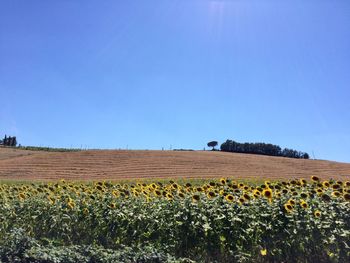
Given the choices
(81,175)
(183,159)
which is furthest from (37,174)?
(183,159)

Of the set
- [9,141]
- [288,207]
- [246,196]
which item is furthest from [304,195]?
[9,141]

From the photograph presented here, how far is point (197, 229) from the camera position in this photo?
5.49 m

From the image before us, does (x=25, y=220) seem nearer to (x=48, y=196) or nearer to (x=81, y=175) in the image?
(x=48, y=196)

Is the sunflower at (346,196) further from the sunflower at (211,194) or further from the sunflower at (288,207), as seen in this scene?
the sunflower at (211,194)

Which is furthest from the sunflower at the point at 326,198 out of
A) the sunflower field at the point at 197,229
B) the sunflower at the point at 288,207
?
the sunflower at the point at 288,207

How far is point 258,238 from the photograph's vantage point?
5.37 meters

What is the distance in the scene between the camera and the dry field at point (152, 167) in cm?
3183

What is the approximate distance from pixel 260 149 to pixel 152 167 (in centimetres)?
2842

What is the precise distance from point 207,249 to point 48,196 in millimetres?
3242

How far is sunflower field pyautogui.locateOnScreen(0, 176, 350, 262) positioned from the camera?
5039 millimetres

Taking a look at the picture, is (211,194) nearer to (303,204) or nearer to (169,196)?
(169,196)

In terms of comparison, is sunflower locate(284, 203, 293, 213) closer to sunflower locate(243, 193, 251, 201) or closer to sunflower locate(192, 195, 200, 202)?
sunflower locate(243, 193, 251, 201)

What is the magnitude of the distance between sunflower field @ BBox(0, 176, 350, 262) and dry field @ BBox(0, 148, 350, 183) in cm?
2328

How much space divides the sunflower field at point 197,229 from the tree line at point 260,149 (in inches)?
2123
